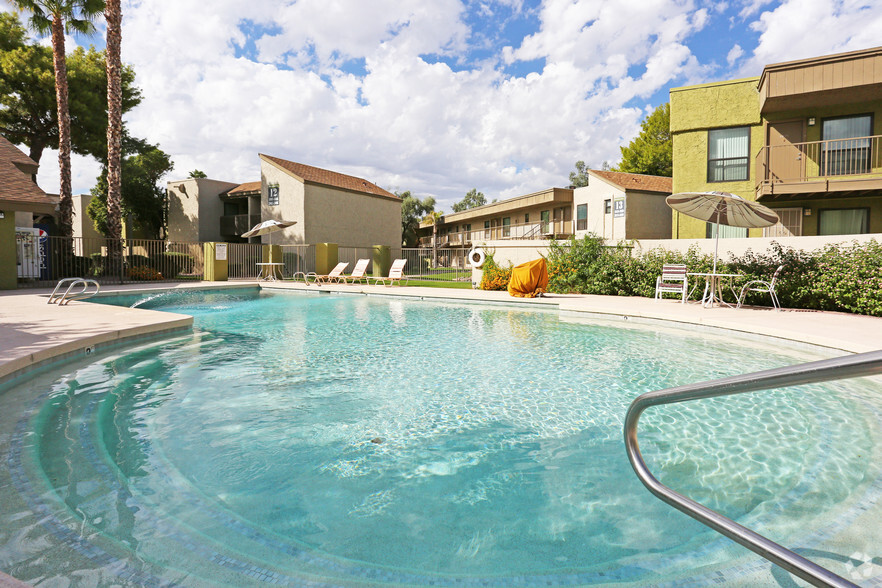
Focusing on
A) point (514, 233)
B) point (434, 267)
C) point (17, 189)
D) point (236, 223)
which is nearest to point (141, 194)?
point (236, 223)

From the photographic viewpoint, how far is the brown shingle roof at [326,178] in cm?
2638

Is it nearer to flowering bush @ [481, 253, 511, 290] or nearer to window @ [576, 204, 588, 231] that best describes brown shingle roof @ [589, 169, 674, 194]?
window @ [576, 204, 588, 231]

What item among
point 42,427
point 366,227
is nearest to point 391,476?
point 42,427

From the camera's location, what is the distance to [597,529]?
2701mm

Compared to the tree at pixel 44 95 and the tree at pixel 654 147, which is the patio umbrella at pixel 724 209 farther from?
the tree at pixel 44 95

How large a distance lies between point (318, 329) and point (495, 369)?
462 cm

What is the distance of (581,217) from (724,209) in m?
18.1

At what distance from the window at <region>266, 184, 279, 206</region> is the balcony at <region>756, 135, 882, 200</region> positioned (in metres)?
22.9

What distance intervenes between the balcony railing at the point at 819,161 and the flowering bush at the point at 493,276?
350 inches

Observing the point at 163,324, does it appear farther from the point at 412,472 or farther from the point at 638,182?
the point at 638,182

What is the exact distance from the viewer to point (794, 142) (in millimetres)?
15961

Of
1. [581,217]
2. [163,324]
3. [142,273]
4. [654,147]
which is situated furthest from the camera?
[654,147]

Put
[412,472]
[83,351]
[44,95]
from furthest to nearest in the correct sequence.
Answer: [44,95] → [83,351] → [412,472]

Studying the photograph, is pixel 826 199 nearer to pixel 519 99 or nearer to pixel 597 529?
pixel 519 99
